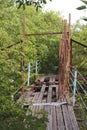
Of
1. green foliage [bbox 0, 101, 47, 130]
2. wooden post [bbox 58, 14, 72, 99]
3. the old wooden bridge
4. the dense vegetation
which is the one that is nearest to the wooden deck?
the old wooden bridge

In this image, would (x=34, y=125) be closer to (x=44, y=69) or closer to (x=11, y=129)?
(x=11, y=129)

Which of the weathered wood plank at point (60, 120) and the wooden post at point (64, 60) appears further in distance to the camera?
the wooden post at point (64, 60)

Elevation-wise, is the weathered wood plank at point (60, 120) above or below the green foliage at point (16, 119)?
below

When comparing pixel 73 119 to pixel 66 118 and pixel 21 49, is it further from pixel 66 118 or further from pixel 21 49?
pixel 21 49

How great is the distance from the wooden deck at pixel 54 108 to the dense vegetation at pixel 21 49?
0.84 m

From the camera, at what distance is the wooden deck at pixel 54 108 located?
18.2 feet

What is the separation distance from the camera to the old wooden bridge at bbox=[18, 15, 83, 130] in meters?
5.75

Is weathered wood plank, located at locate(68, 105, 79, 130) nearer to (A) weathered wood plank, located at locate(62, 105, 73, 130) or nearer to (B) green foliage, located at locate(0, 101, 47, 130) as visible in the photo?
(A) weathered wood plank, located at locate(62, 105, 73, 130)

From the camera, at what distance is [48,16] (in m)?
16.5

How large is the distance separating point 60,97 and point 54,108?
2.97 ft

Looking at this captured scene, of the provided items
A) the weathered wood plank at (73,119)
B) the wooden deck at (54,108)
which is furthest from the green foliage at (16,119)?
the weathered wood plank at (73,119)

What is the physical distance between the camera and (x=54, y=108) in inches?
271

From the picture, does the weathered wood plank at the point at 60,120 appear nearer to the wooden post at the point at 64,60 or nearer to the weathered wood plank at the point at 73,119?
the weathered wood plank at the point at 73,119

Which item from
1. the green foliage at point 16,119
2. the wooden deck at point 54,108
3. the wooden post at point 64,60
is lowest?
the wooden deck at point 54,108
